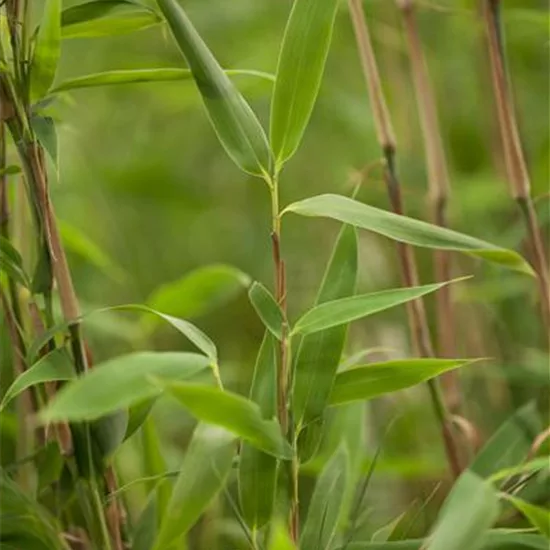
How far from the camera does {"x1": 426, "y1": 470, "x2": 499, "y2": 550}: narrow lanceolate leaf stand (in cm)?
44

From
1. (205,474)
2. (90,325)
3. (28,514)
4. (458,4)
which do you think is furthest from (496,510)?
(458,4)

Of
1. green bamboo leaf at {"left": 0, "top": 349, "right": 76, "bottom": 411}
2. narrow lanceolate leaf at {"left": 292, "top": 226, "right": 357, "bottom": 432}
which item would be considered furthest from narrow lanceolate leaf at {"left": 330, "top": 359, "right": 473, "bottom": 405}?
green bamboo leaf at {"left": 0, "top": 349, "right": 76, "bottom": 411}

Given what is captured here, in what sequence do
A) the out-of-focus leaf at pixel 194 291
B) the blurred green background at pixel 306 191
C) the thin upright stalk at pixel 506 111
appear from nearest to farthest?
the thin upright stalk at pixel 506 111 < the out-of-focus leaf at pixel 194 291 < the blurred green background at pixel 306 191

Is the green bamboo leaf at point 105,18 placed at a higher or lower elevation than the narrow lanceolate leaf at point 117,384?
higher

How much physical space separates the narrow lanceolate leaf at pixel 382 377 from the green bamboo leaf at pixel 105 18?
193 mm

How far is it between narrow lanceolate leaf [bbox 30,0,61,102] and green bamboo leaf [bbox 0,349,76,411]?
0.12 meters

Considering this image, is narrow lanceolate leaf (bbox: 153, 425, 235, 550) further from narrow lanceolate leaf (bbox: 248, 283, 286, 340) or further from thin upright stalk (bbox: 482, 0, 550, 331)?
thin upright stalk (bbox: 482, 0, 550, 331)

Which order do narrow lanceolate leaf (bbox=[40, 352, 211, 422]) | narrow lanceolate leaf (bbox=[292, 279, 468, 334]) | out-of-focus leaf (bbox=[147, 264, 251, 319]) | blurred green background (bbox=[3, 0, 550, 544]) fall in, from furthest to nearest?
1. blurred green background (bbox=[3, 0, 550, 544])
2. out-of-focus leaf (bbox=[147, 264, 251, 319])
3. narrow lanceolate leaf (bbox=[292, 279, 468, 334])
4. narrow lanceolate leaf (bbox=[40, 352, 211, 422])

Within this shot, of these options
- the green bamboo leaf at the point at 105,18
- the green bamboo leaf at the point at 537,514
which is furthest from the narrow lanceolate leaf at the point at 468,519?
the green bamboo leaf at the point at 105,18

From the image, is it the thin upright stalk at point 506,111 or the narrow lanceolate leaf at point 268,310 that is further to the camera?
the thin upright stalk at point 506,111

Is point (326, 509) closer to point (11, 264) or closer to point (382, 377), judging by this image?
point (382, 377)

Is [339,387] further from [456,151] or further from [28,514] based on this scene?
[456,151]

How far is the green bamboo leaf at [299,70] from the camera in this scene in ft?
1.73

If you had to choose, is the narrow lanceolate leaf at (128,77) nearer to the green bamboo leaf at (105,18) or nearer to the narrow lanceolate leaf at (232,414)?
the green bamboo leaf at (105,18)
